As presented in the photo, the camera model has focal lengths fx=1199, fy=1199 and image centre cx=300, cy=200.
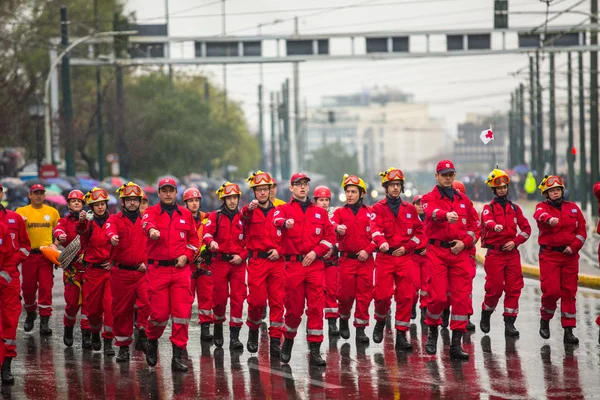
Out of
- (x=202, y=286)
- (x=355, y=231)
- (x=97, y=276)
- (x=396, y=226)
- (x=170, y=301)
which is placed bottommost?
(x=202, y=286)

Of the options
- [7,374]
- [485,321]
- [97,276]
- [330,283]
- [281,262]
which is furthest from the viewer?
[330,283]

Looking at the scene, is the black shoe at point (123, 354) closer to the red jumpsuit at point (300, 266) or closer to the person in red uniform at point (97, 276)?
the person in red uniform at point (97, 276)

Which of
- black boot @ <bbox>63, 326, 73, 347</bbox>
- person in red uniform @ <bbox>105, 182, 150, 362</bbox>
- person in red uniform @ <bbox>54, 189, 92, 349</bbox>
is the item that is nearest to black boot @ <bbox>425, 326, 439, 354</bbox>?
person in red uniform @ <bbox>105, 182, 150, 362</bbox>

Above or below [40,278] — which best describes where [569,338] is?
below

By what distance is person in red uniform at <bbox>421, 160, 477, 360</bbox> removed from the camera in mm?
13094

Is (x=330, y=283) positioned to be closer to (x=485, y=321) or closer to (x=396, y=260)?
(x=396, y=260)

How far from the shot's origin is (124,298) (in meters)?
13.1

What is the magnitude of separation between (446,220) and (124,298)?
363cm

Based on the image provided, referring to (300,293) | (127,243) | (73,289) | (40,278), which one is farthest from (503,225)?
(40,278)

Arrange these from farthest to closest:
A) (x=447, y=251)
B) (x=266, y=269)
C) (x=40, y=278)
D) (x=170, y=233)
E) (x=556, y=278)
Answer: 1. (x=40, y=278)
2. (x=556, y=278)
3. (x=447, y=251)
4. (x=266, y=269)
5. (x=170, y=233)

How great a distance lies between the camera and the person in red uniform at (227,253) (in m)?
14.3

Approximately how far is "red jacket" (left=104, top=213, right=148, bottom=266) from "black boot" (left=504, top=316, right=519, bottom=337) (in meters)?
4.43

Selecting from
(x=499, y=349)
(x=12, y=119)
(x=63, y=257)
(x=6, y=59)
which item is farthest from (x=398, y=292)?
(x=6, y=59)

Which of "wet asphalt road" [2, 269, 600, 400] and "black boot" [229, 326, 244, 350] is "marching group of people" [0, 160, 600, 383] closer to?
"black boot" [229, 326, 244, 350]
